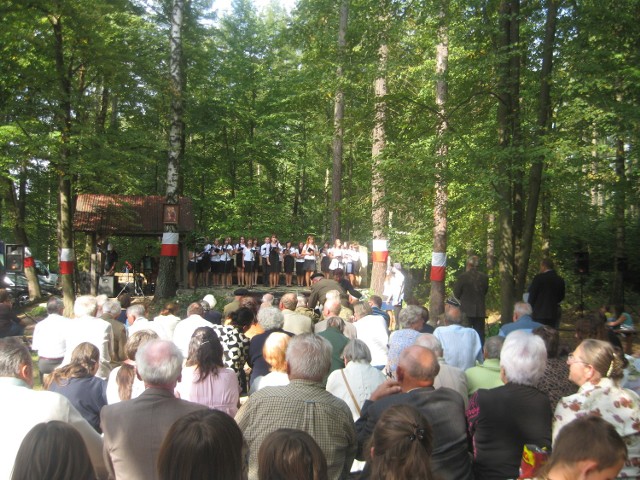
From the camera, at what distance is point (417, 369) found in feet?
12.5

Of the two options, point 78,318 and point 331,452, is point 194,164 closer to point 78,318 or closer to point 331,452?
point 78,318

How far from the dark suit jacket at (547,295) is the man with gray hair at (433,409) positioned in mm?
6499

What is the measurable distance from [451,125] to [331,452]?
33.2 ft

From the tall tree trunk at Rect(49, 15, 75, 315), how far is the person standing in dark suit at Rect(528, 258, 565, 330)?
1184 centimetres

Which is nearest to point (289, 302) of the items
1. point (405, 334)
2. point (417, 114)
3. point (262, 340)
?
point (262, 340)

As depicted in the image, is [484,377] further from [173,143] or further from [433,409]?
[173,143]

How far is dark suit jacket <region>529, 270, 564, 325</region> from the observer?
9656mm

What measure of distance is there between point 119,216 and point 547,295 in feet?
47.8

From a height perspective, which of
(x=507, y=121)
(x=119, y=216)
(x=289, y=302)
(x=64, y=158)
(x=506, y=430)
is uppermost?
(x=507, y=121)

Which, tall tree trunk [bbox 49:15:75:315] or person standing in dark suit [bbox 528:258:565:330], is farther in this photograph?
tall tree trunk [bbox 49:15:75:315]

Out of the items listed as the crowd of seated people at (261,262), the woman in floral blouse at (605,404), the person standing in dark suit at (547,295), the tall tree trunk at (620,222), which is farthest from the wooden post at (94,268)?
the woman in floral blouse at (605,404)

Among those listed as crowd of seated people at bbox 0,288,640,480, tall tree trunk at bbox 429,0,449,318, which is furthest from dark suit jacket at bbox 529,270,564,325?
crowd of seated people at bbox 0,288,640,480

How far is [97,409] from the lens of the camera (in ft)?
15.7

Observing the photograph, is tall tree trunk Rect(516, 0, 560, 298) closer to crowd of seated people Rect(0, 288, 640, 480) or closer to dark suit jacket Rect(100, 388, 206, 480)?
crowd of seated people Rect(0, 288, 640, 480)
